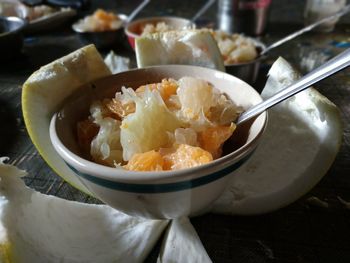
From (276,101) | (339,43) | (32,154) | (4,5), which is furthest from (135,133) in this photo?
(4,5)

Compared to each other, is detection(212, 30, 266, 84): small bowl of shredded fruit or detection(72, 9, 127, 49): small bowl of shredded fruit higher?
detection(212, 30, 266, 84): small bowl of shredded fruit

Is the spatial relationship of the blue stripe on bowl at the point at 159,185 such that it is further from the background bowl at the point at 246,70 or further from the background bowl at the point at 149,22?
the background bowl at the point at 149,22

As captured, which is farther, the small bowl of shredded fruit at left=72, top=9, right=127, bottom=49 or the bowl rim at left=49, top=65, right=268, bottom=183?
the small bowl of shredded fruit at left=72, top=9, right=127, bottom=49

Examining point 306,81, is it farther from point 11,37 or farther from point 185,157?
point 11,37

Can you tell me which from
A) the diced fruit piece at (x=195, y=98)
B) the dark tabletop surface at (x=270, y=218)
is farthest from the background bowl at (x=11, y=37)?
the diced fruit piece at (x=195, y=98)

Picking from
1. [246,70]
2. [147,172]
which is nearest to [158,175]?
[147,172]

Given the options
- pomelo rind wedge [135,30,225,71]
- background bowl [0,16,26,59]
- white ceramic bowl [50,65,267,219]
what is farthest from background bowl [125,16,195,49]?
white ceramic bowl [50,65,267,219]

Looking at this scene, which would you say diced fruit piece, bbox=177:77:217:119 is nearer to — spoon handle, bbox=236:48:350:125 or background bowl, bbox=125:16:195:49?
spoon handle, bbox=236:48:350:125
